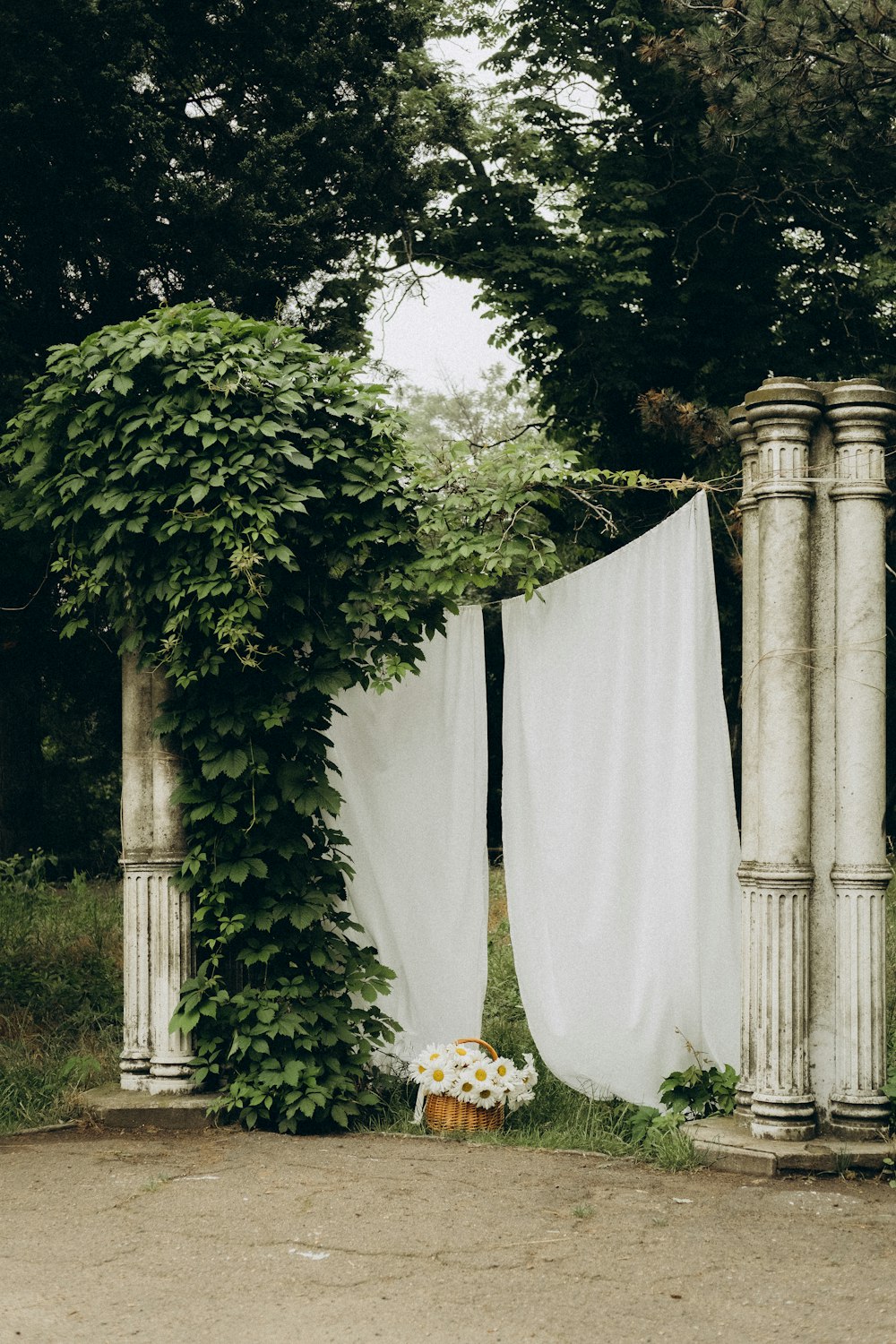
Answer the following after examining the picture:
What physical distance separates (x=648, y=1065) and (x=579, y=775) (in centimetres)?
125

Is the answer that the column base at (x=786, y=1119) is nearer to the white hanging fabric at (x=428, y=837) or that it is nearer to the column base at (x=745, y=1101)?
the column base at (x=745, y=1101)

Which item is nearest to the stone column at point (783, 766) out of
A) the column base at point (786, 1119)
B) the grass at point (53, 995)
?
the column base at point (786, 1119)

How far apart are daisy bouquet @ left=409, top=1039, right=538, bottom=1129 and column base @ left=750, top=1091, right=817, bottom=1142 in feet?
3.37

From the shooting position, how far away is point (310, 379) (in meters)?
5.81

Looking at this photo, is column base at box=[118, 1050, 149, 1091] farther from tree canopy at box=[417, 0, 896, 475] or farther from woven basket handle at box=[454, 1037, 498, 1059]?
tree canopy at box=[417, 0, 896, 475]

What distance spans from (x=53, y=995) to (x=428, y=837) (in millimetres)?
3262

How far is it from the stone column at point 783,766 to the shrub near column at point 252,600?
1.50 metres

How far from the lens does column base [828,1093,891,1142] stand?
5.06m

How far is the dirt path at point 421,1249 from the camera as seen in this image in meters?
3.52

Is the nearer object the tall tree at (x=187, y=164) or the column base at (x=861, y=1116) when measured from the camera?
the column base at (x=861, y=1116)

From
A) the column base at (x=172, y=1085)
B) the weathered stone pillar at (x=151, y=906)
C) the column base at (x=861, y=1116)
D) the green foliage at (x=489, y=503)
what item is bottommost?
the column base at (x=172, y=1085)

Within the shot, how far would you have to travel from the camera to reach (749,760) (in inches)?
215

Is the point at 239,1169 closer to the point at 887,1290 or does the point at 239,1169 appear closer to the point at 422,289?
the point at 887,1290

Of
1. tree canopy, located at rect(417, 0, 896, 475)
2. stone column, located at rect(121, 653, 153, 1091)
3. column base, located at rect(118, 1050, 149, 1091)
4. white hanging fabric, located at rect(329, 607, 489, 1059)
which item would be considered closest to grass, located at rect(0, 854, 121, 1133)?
column base, located at rect(118, 1050, 149, 1091)
